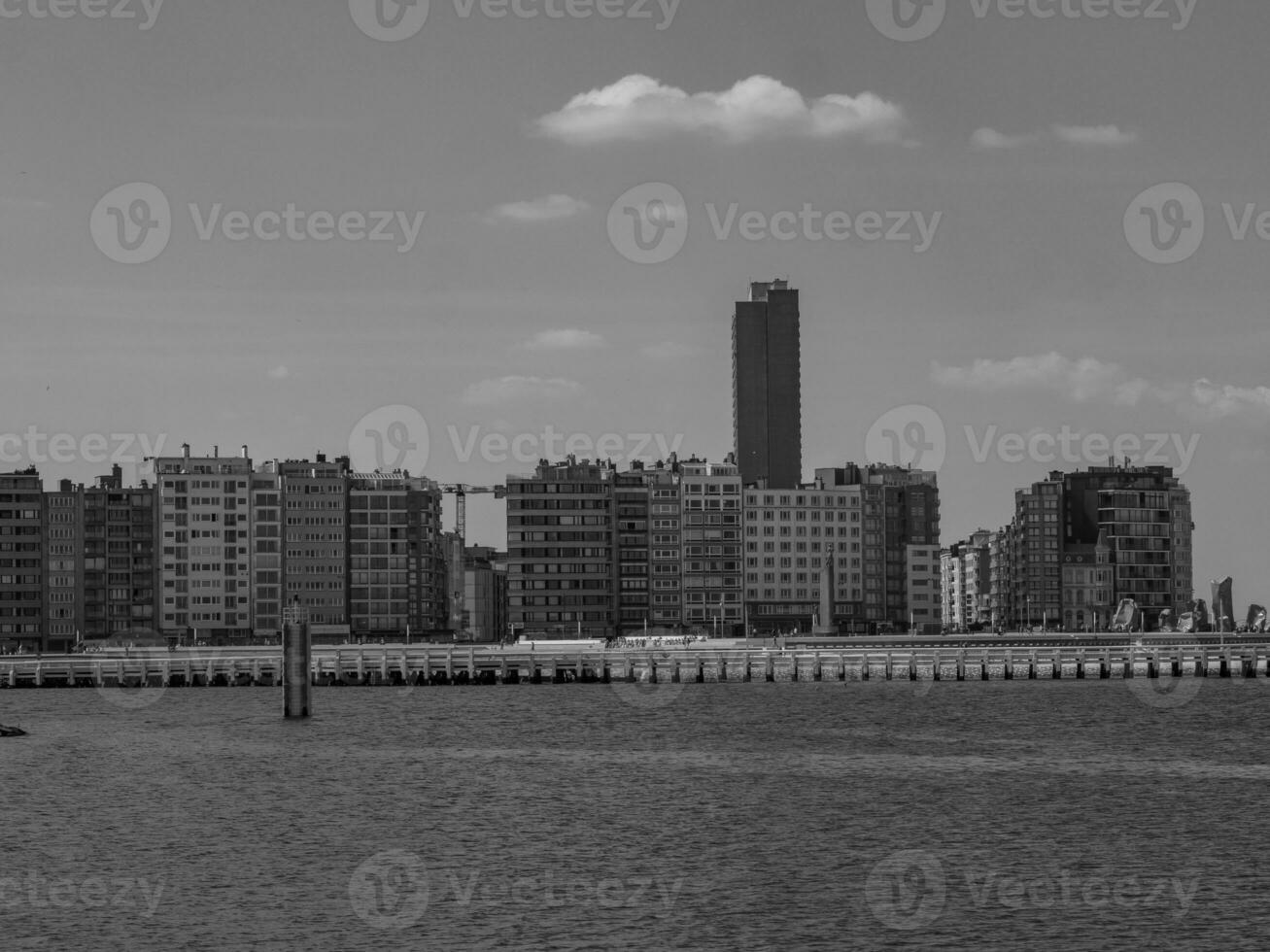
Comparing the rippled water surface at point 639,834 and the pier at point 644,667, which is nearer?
the rippled water surface at point 639,834

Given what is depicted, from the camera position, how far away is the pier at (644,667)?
448 ft

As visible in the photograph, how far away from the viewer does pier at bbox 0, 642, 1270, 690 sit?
137m

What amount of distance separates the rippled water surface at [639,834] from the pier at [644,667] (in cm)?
2987

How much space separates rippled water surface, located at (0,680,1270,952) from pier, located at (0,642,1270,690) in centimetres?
2987

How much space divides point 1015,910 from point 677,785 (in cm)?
2662

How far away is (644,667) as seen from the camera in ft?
480

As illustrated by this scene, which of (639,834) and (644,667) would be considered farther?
(644,667)

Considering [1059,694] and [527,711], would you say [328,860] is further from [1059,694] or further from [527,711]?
[1059,694]

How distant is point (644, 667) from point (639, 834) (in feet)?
284

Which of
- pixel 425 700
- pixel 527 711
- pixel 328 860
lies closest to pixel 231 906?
pixel 328 860

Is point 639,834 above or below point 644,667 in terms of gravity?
below

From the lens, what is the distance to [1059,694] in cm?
13000

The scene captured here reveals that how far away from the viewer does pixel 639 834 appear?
196ft

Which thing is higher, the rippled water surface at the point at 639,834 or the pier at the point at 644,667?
the pier at the point at 644,667
